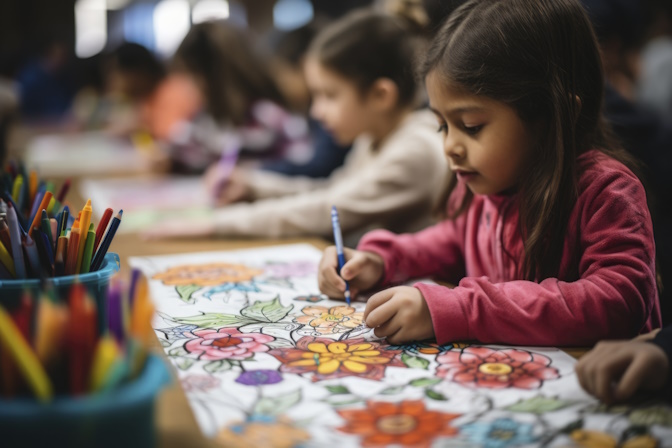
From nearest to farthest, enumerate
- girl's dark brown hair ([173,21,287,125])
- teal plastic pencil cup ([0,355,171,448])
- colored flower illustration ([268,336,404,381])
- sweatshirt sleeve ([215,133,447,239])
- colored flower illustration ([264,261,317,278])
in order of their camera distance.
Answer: teal plastic pencil cup ([0,355,171,448]) → colored flower illustration ([268,336,404,381]) → colored flower illustration ([264,261,317,278]) → sweatshirt sleeve ([215,133,447,239]) → girl's dark brown hair ([173,21,287,125])

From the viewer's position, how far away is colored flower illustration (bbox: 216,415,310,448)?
1.66 feet

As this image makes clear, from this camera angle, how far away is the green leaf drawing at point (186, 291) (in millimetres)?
878

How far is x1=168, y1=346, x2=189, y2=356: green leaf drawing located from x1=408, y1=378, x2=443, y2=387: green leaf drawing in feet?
0.78

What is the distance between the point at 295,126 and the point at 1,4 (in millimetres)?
6410

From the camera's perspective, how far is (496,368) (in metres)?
0.64

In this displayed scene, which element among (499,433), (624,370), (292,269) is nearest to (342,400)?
(499,433)

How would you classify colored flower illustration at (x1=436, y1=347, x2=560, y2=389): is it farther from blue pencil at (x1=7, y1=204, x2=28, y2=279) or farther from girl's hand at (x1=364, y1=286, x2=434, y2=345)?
blue pencil at (x1=7, y1=204, x2=28, y2=279)

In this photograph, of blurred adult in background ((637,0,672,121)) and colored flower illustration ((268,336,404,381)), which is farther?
blurred adult in background ((637,0,672,121))

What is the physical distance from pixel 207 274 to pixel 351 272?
25 centimetres

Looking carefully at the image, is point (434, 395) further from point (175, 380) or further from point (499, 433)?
point (175, 380)

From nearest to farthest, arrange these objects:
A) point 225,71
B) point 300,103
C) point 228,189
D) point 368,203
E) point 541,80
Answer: point 541,80
point 368,203
point 228,189
point 225,71
point 300,103

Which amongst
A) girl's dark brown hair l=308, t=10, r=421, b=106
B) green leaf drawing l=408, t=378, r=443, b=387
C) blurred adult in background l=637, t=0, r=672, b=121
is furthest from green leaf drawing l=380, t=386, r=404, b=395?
blurred adult in background l=637, t=0, r=672, b=121

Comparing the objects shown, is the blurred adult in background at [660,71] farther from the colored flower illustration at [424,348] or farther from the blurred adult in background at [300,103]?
the colored flower illustration at [424,348]

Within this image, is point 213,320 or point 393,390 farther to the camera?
point 213,320
